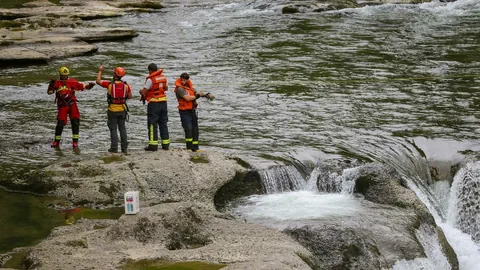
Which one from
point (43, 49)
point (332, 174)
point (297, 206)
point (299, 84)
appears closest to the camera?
Answer: point (297, 206)

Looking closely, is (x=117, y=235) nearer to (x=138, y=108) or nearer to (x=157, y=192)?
(x=157, y=192)

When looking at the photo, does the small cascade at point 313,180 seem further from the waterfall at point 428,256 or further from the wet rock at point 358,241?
the waterfall at point 428,256

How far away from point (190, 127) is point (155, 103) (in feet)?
3.00

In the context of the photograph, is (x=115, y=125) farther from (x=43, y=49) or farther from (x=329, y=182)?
(x=43, y=49)

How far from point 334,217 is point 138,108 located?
993cm

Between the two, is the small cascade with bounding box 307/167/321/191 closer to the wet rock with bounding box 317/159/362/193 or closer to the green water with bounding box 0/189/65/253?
the wet rock with bounding box 317/159/362/193

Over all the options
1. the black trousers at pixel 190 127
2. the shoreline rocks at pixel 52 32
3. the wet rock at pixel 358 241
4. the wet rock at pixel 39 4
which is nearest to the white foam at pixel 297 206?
the wet rock at pixel 358 241

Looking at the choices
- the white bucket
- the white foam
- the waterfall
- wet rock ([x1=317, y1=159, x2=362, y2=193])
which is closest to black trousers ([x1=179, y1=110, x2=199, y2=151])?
the white foam

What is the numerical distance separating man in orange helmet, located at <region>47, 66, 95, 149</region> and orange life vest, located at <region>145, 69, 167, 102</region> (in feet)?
5.95

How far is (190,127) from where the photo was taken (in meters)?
16.8

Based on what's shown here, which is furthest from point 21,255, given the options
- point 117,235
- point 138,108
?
point 138,108

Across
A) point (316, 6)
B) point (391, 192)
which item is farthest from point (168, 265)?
point (316, 6)

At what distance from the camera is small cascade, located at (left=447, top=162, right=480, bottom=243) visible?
1598cm

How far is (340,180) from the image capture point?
16281mm
